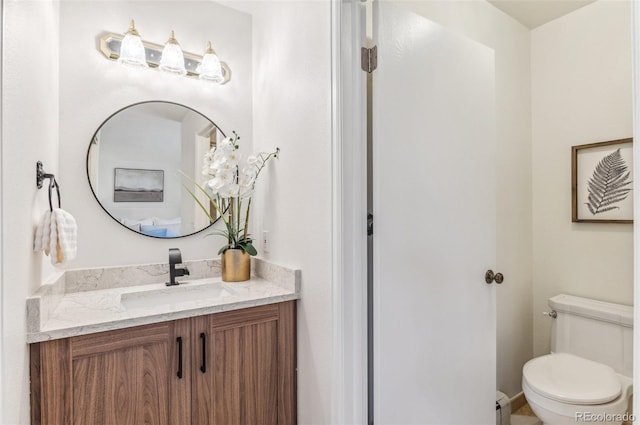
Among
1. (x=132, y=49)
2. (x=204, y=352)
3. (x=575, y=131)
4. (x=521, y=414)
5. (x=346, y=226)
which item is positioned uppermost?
(x=132, y=49)

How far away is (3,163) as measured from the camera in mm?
840

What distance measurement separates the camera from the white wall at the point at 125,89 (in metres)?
1.60

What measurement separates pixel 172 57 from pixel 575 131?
238cm

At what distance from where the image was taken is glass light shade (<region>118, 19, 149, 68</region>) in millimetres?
1628

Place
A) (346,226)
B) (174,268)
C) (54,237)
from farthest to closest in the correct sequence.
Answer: (174,268), (346,226), (54,237)

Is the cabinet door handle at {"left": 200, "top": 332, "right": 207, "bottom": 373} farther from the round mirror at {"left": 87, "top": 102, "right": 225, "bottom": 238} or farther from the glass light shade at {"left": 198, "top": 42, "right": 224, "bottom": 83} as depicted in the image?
the glass light shade at {"left": 198, "top": 42, "right": 224, "bottom": 83}

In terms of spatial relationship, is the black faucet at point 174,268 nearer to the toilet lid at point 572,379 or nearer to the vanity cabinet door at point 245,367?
the vanity cabinet door at point 245,367

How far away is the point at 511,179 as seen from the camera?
84.1 inches

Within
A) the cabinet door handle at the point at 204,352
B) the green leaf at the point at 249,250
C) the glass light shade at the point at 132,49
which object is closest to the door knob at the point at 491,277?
the green leaf at the point at 249,250

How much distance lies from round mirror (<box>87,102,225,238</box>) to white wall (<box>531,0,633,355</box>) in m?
2.11

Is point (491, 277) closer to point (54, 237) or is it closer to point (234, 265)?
point (234, 265)

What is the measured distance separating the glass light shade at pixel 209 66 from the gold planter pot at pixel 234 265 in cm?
97

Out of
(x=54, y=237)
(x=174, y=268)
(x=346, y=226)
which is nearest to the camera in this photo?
(x=54, y=237)

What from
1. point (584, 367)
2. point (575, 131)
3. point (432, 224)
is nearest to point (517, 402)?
point (584, 367)
